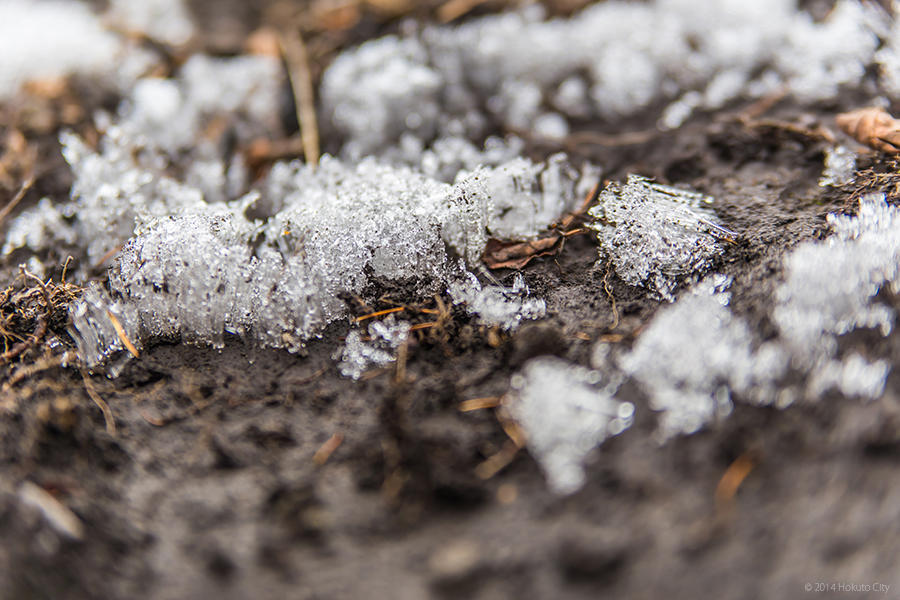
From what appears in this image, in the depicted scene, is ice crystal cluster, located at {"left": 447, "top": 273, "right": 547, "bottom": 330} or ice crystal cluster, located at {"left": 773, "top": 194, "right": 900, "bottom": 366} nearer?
ice crystal cluster, located at {"left": 773, "top": 194, "right": 900, "bottom": 366}

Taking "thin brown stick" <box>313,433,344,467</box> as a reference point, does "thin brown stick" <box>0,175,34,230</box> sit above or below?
above

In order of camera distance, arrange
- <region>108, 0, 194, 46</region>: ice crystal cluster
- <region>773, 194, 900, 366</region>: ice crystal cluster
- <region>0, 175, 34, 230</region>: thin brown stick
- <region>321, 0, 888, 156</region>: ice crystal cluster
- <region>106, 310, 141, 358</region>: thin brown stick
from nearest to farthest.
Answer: <region>773, 194, 900, 366</region>: ice crystal cluster → <region>106, 310, 141, 358</region>: thin brown stick → <region>0, 175, 34, 230</region>: thin brown stick → <region>321, 0, 888, 156</region>: ice crystal cluster → <region>108, 0, 194, 46</region>: ice crystal cluster

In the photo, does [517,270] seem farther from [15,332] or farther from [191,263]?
[15,332]

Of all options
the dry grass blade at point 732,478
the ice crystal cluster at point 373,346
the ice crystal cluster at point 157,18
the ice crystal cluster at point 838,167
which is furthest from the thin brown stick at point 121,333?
the ice crystal cluster at point 838,167

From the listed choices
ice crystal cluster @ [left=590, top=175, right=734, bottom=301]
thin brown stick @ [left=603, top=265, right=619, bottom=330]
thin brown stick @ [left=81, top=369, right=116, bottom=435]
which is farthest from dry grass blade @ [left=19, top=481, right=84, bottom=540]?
ice crystal cluster @ [left=590, top=175, right=734, bottom=301]

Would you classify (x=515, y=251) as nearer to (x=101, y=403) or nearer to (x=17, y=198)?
(x=101, y=403)

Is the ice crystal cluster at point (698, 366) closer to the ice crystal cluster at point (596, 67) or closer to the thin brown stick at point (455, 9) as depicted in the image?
the ice crystal cluster at point (596, 67)

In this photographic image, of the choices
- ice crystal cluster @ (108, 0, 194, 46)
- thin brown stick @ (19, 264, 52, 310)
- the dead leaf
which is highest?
ice crystal cluster @ (108, 0, 194, 46)

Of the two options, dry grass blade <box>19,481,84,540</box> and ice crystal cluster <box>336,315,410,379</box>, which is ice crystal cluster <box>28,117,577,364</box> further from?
dry grass blade <box>19,481,84,540</box>
